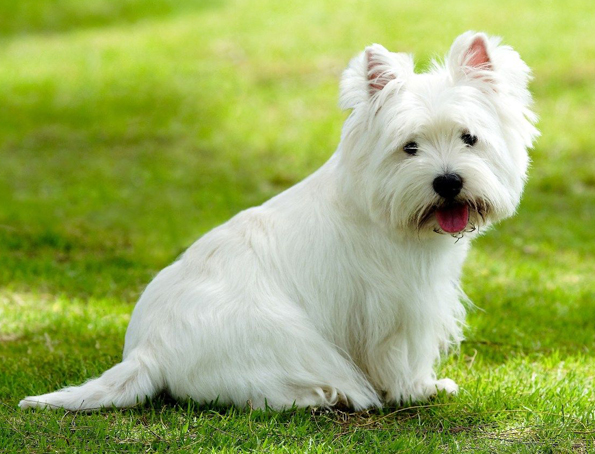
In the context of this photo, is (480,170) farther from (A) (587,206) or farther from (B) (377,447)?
(A) (587,206)

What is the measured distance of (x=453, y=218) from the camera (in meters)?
4.03

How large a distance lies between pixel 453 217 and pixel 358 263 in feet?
1.83

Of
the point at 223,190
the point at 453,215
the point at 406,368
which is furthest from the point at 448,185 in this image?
the point at 223,190

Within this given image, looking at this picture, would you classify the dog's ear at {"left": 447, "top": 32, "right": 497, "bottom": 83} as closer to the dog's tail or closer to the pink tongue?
the pink tongue

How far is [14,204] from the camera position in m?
9.36

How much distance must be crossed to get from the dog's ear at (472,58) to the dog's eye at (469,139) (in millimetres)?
321

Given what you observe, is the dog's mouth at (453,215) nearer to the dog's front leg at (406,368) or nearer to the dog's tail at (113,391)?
the dog's front leg at (406,368)

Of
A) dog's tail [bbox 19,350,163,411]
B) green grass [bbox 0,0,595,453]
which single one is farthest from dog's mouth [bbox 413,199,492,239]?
dog's tail [bbox 19,350,163,411]

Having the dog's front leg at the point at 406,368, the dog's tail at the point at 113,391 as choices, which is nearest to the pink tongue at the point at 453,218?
the dog's front leg at the point at 406,368

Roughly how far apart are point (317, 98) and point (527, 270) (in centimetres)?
673

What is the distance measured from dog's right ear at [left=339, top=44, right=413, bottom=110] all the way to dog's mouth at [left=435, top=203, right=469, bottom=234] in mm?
652

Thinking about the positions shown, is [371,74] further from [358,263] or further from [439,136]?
[358,263]

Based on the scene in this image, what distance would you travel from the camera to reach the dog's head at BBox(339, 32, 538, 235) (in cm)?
392

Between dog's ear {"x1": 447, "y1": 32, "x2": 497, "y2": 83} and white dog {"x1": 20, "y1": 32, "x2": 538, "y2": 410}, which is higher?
dog's ear {"x1": 447, "y1": 32, "x2": 497, "y2": 83}
